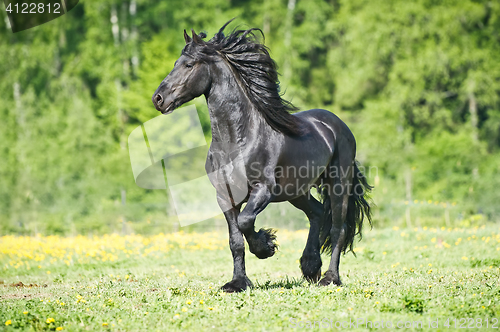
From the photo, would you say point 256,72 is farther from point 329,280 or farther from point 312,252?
point 329,280

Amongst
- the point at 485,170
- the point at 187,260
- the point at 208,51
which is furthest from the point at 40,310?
the point at 485,170

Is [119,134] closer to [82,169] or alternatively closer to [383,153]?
[82,169]

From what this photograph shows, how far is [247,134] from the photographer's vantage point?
5.83 metres

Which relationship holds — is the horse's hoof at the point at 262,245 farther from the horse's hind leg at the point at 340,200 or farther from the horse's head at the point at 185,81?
the horse's head at the point at 185,81

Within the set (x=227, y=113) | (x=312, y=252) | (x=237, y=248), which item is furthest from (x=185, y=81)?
(x=312, y=252)

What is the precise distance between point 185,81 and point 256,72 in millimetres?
915

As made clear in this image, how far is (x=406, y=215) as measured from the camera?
15719mm

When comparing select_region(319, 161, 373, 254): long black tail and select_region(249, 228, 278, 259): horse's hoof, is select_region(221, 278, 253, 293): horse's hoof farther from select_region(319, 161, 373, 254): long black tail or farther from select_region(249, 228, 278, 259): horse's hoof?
select_region(319, 161, 373, 254): long black tail

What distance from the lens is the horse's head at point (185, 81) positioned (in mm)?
5527

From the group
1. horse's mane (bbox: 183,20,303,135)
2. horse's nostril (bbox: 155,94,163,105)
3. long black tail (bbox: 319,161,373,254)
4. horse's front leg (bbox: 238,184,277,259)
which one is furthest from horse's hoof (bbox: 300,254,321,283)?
horse's nostril (bbox: 155,94,163,105)

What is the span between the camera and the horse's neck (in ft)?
19.0

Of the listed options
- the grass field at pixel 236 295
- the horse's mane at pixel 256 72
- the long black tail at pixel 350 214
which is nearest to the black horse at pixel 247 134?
the horse's mane at pixel 256 72

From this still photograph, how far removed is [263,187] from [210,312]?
1526 mm

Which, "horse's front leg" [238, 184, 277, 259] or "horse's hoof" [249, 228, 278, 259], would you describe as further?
"horse's hoof" [249, 228, 278, 259]
